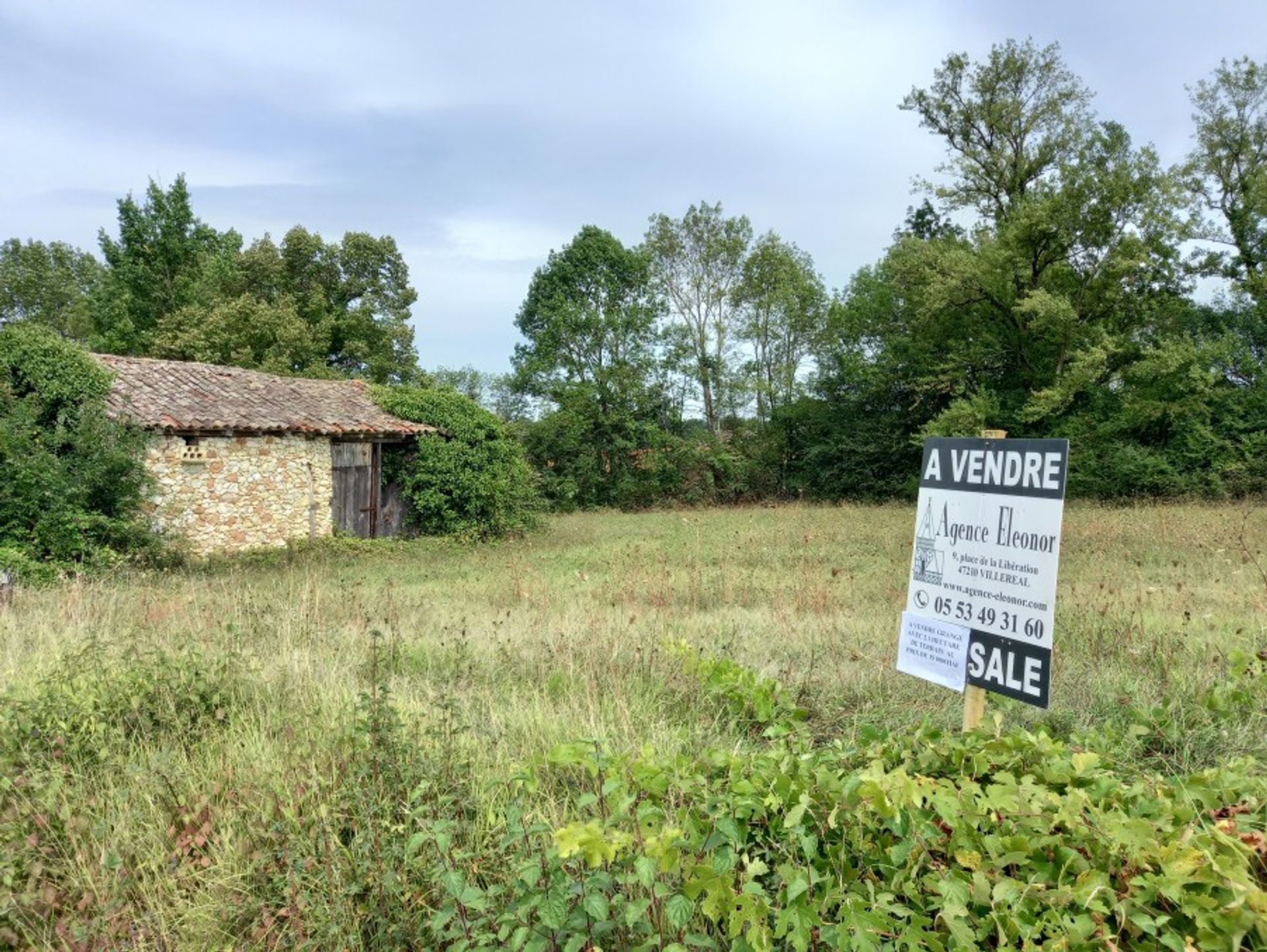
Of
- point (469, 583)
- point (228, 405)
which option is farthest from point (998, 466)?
point (228, 405)

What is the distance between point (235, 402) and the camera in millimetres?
16062

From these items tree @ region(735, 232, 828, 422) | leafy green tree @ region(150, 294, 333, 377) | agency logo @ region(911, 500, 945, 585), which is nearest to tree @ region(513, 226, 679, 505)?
tree @ region(735, 232, 828, 422)

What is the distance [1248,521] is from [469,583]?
1444 cm

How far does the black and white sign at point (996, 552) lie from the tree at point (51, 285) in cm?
4259

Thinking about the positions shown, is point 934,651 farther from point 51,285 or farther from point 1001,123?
point 51,285

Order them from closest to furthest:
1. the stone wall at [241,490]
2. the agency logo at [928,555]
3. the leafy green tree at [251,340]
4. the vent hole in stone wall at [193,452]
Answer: the agency logo at [928,555], the stone wall at [241,490], the vent hole in stone wall at [193,452], the leafy green tree at [251,340]

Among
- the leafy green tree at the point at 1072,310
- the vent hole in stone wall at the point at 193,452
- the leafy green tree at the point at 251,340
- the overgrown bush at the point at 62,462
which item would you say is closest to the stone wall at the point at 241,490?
the vent hole in stone wall at the point at 193,452

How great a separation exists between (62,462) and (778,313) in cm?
2732

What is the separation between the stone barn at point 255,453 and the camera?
14.3 metres

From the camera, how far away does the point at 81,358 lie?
13359 millimetres

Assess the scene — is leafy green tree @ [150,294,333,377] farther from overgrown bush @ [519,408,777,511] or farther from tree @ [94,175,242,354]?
overgrown bush @ [519,408,777,511]

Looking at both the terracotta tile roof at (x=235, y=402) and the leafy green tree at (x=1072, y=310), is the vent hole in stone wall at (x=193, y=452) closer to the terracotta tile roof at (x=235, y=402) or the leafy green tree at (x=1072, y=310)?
the terracotta tile roof at (x=235, y=402)

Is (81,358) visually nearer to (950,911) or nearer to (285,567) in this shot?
(285,567)

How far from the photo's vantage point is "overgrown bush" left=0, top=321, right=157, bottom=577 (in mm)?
11336
